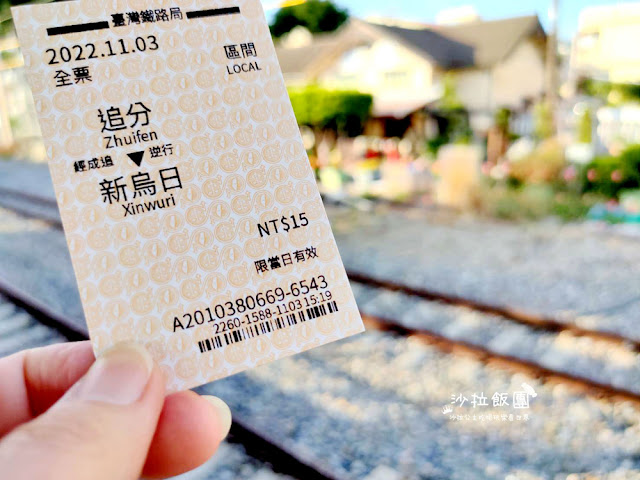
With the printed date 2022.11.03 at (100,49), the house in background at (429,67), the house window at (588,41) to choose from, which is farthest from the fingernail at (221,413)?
the house in background at (429,67)

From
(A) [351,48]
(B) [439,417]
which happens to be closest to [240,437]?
A: (B) [439,417]

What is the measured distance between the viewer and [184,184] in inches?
41.2

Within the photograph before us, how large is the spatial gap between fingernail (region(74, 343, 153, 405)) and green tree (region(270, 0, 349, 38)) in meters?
38.9

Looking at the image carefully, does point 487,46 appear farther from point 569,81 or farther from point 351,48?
point 569,81

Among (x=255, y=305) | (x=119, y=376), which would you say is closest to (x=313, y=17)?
(x=255, y=305)

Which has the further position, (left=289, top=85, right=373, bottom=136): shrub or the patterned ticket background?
(left=289, top=85, right=373, bottom=136): shrub

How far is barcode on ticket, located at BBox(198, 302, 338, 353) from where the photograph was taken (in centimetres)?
105

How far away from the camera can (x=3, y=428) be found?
128 centimetres

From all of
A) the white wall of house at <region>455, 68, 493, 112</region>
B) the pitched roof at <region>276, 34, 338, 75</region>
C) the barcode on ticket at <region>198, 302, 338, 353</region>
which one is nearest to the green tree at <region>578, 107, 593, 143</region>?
the white wall of house at <region>455, 68, 493, 112</region>

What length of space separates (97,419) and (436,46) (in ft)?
73.6

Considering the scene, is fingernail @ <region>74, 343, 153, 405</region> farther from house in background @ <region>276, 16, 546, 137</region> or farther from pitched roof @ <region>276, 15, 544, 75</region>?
pitched roof @ <region>276, 15, 544, 75</region>

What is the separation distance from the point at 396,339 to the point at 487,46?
65.7ft

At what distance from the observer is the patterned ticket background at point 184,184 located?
0.99 m

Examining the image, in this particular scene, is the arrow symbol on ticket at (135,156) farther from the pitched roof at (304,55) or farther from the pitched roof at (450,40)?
the pitched roof at (304,55)
